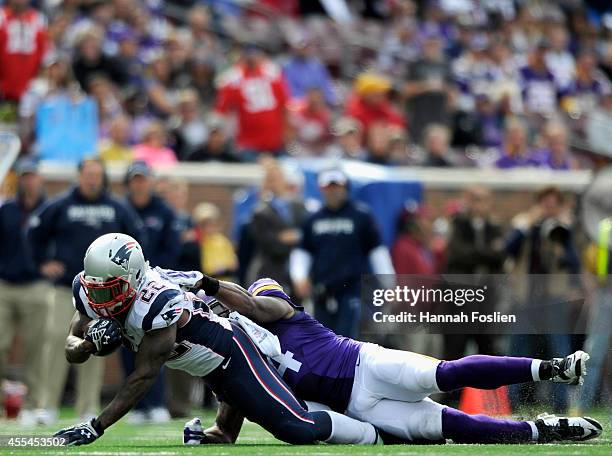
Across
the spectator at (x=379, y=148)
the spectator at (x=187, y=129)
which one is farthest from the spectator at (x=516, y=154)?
the spectator at (x=187, y=129)

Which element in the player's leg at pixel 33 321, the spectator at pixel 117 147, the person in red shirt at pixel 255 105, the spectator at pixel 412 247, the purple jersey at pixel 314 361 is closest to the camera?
the purple jersey at pixel 314 361

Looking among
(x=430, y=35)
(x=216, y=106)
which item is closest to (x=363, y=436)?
(x=216, y=106)

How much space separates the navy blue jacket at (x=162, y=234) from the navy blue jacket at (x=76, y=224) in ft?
1.50

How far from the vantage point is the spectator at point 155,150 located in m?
14.1

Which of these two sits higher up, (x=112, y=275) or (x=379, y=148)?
(x=379, y=148)

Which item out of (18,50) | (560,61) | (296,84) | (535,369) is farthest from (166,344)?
(560,61)

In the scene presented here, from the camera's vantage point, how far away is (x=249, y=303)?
743 centimetres

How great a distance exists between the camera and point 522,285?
881 cm

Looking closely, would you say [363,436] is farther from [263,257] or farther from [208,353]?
[263,257]

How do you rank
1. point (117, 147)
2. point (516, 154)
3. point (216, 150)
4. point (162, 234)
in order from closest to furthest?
point (162, 234), point (117, 147), point (216, 150), point (516, 154)

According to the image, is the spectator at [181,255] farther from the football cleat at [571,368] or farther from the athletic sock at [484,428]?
the football cleat at [571,368]

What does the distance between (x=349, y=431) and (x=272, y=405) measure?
46cm

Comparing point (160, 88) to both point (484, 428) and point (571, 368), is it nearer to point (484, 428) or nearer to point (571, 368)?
point (484, 428)

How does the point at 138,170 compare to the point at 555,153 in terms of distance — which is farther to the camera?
the point at 555,153
